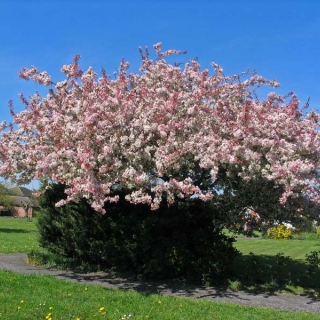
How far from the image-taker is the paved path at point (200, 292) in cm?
910

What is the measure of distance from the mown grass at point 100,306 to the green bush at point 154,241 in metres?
2.05

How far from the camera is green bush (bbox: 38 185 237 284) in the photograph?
36.7 feet

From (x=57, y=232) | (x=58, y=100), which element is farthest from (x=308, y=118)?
(x=57, y=232)

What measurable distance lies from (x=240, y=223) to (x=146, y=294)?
11.3ft

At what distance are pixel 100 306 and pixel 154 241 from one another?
12.4ft

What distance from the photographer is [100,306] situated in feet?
25.7

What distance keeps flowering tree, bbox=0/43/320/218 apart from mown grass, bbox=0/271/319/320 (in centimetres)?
180

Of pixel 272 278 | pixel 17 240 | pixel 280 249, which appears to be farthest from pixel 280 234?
pixel 272 278

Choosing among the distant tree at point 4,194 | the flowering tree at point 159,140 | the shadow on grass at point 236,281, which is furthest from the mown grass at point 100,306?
the distant tree at point 4,194

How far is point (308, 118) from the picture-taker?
1014cm

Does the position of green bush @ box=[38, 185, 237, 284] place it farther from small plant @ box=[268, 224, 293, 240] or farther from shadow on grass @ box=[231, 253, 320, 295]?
small plant @ box=[268, 224, 293, 240]

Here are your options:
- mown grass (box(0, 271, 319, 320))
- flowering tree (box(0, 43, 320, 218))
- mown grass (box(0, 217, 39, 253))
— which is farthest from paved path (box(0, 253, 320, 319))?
mown grass (box(0, 217, 39, 253))

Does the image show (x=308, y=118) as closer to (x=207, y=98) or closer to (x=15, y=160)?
(x=207, y=98)

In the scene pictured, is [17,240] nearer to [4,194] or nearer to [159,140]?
[159,140]
